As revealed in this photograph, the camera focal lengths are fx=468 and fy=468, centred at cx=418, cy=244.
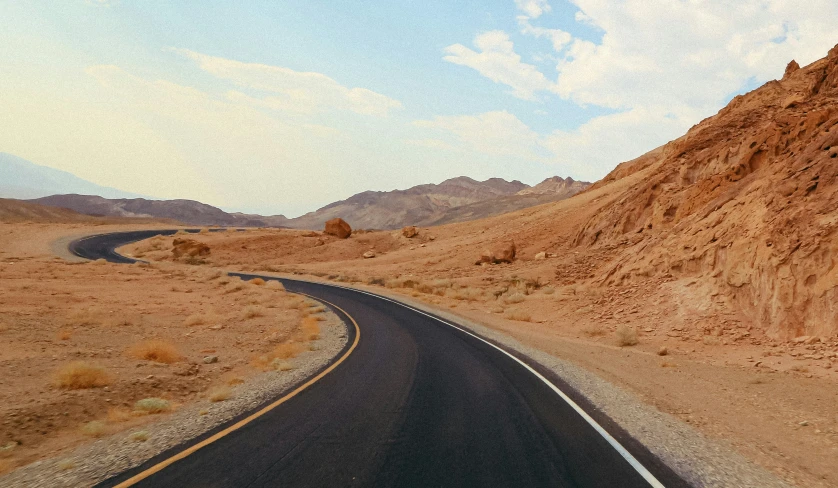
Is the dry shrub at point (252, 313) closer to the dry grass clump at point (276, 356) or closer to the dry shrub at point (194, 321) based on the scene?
the dry shrub at point (194, 321)

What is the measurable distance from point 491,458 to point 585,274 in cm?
2605

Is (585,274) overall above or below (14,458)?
above

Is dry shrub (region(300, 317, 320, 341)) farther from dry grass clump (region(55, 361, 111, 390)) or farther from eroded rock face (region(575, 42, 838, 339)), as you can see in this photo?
eroded rock face (region(575, 42, 838, 339))

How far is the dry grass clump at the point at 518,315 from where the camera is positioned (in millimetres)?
24078

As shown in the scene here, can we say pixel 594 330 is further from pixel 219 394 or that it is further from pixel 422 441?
pixel 219 394

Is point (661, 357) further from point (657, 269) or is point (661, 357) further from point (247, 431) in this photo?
point (247, 431)

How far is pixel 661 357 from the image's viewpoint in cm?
1478

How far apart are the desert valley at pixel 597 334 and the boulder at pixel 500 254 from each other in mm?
3105

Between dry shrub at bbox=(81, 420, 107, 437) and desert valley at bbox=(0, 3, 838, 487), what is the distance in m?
0.04

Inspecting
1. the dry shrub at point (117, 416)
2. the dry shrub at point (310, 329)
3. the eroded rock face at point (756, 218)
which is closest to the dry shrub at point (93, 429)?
the dry shrub at point (117, 416)

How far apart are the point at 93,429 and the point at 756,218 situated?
69.4 ft

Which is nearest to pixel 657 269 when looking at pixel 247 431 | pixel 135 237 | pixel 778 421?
pixel 778 421

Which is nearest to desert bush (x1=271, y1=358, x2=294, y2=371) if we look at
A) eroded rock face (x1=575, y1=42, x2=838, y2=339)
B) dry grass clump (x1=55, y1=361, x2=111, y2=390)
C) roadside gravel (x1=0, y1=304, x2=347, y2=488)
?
roadside gravel (x1=0, y1=304, x2=347, y2=488)

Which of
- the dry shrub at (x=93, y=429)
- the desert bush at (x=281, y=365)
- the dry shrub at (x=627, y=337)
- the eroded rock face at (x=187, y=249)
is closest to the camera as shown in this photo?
the dry shrub at (x=93, y=429)
